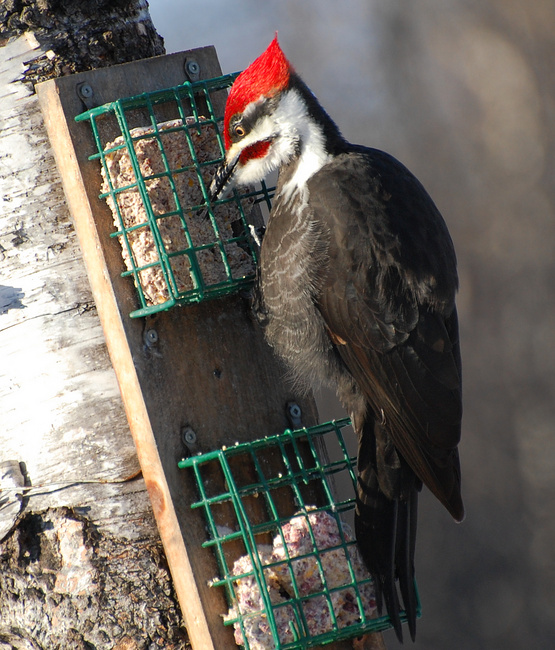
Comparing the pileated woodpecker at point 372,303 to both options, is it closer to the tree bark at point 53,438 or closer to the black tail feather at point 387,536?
the black tail feather at point 387,536

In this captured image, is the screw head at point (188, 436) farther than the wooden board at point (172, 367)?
Yes

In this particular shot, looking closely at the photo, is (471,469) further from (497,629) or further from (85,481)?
(85,481)

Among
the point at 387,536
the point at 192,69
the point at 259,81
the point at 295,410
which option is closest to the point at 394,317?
the point at 295,410

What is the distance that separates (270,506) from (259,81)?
4.63ft

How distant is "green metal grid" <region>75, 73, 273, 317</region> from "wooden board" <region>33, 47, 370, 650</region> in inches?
2.2

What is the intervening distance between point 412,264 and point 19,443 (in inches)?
53.9

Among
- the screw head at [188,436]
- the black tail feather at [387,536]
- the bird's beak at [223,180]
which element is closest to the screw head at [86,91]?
the bird's beak at [223,180]

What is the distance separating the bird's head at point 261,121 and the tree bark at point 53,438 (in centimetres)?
58

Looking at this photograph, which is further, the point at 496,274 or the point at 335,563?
the point at 496,274

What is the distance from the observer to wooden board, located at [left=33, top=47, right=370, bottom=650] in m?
2.80

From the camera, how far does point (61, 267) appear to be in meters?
2.93

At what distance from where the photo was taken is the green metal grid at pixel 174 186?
2.88 m

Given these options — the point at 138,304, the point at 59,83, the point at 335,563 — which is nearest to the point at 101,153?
the point at 59,83

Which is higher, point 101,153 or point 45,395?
point 101,153
